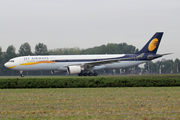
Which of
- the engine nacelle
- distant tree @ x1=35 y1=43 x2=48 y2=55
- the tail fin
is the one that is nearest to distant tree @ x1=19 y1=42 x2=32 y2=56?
distant tree @ x1=35 y1=43 x2=48 y2=55

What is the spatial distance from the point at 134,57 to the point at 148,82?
848 inches

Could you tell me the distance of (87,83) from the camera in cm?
2120

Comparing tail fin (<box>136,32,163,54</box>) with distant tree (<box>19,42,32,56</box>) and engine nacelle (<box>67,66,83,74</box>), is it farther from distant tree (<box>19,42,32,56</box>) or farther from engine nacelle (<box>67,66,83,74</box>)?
distant tree (<box>19,42,32,56</box>)

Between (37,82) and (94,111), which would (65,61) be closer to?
(37,82)

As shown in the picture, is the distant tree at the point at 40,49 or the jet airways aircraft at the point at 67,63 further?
the distant tree at the point at 40,49

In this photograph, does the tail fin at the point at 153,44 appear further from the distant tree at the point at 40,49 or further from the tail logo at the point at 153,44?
the distant tree at the point at 40,49

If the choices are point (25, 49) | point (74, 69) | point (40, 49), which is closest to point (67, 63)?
point (74, 69)

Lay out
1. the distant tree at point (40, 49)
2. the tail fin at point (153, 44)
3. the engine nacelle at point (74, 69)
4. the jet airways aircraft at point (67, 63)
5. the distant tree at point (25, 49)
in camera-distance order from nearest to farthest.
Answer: the engine nacelle at point (74, 69)
the jet airways aircraft at point (67, 63)
the tail fin at point (153, 44)
the distant tree at point (25, 49)
the distant tree at point (40, 49)

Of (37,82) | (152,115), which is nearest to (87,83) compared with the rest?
(37,82)

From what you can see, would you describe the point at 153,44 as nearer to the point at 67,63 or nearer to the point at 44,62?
the point at 67,63

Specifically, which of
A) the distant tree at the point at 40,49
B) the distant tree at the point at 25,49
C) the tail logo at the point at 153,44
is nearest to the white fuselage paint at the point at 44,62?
the tail logo at the point at 153,44

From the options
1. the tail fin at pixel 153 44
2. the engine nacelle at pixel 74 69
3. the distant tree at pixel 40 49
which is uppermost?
the distant tree at pixel 40 49

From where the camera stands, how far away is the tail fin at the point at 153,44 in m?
43.5

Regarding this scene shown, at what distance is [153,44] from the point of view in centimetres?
4369
